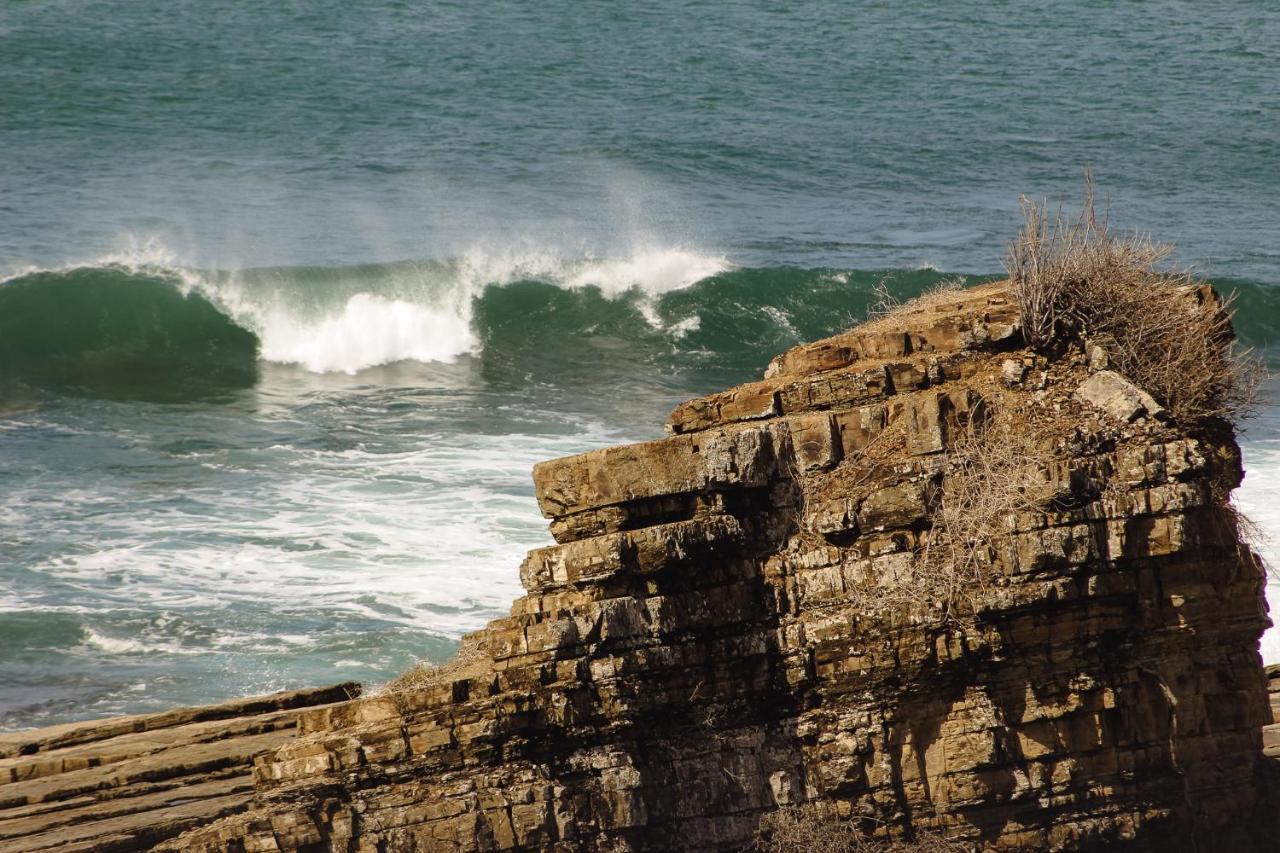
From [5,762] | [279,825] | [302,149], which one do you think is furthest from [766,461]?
[302,149]

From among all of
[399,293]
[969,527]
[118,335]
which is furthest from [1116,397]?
[399,293]

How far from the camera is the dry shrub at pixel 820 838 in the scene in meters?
10.7

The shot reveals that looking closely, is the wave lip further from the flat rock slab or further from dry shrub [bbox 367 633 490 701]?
dry shrub [bbox 367 633 490 701]

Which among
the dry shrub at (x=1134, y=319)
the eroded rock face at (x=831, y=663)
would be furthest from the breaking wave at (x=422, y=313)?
the eroded rock face at (x=831, y=663)

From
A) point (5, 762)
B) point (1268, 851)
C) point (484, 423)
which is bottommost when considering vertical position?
point (1268, 851)

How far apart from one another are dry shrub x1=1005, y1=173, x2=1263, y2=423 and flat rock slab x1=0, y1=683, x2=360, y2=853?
6.19m

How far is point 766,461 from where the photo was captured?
10930 millimetres

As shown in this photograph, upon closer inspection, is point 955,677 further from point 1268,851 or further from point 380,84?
point 380,84

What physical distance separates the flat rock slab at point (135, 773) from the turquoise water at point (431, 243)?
3.54 m

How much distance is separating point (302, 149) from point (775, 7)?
2169 cm

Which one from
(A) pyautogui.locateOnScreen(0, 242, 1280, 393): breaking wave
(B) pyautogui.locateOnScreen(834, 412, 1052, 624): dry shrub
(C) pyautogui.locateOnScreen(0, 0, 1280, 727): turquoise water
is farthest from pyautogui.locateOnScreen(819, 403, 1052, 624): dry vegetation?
(A) pyautogui.locateOnScreen(0, 242, 1280, 393): breaking wave

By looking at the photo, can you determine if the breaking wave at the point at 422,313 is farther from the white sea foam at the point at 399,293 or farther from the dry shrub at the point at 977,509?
the dry shrub at the point at 977,509

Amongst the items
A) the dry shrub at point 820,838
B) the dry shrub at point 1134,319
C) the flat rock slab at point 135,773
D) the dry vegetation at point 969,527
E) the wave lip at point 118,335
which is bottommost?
the dry shrub at point 820,838

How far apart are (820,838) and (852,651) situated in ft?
4.01
